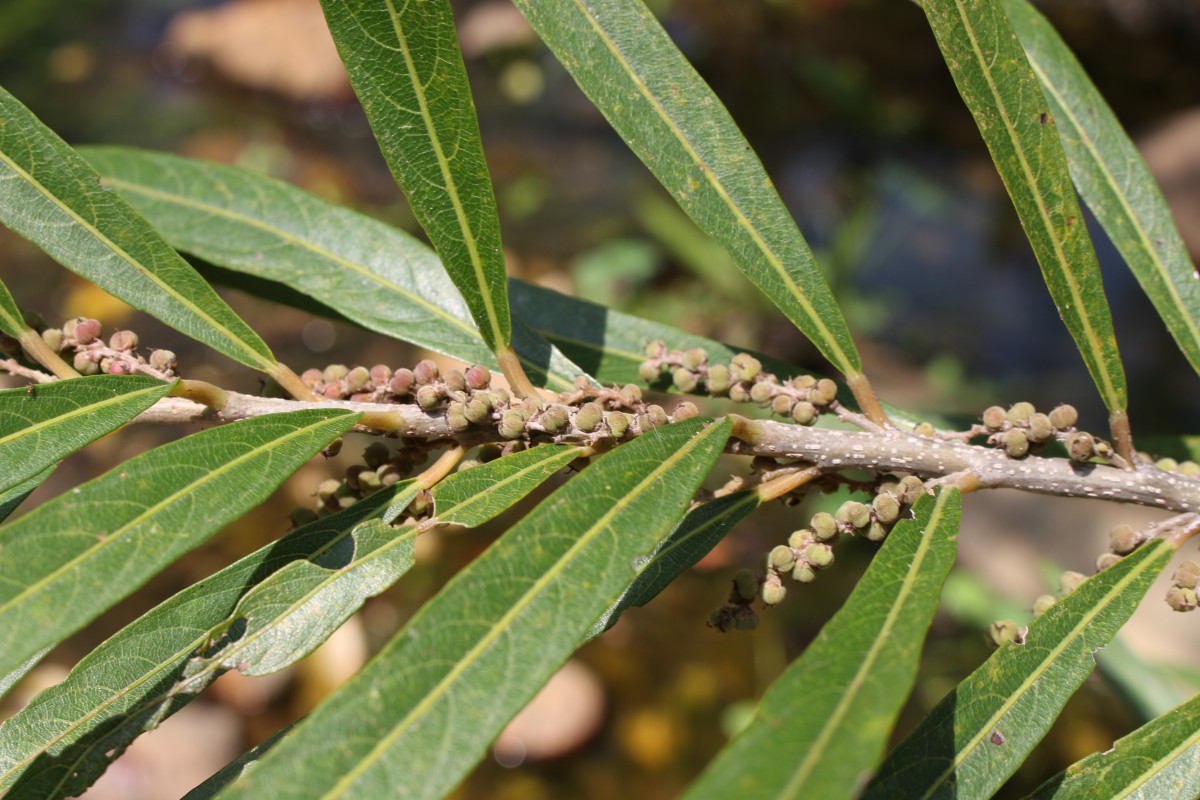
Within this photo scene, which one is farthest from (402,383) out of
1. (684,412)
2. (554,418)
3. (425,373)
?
(684,412)

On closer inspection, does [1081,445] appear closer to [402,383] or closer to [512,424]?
[512,424]

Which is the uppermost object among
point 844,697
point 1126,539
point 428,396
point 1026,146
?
point 1026,146

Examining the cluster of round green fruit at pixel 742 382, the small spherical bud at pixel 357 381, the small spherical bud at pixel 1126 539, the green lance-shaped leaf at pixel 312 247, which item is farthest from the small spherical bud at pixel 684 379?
the small spherical bud at pixel 1126 539

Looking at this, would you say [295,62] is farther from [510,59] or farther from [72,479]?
[72,479]

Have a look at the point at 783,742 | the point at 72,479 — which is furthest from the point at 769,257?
the point at 72,479

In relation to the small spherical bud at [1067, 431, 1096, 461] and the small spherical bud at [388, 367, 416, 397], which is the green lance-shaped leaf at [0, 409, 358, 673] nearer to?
the small spherical bud at [388, 367, 416, 397]

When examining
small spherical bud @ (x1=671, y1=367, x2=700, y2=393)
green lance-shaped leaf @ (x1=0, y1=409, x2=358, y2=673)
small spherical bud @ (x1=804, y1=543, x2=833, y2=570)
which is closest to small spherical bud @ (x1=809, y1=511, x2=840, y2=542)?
small spherical bud @ (x1=804, y1=543, x2=833, y2=570)

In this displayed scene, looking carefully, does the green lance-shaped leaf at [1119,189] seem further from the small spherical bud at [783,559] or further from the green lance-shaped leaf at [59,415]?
the green lance-shaped leaf at [59,415]
